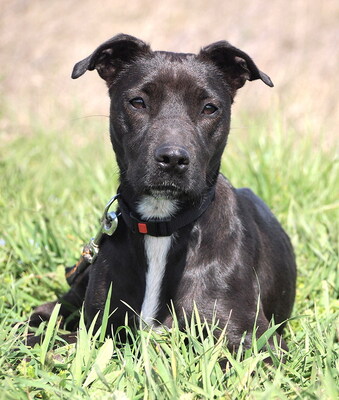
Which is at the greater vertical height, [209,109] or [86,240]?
[209,109]

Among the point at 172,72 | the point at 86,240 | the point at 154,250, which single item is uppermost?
the point at 172,72

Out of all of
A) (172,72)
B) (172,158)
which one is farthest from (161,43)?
(172,158)

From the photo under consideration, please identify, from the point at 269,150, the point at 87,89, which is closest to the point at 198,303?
the point at 269,150

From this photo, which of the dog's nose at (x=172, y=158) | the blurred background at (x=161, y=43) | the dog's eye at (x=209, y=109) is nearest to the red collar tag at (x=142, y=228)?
the dog's nose at (x=172, y=158)

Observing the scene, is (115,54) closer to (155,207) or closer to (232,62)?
(232,62)

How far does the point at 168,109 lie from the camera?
369cm

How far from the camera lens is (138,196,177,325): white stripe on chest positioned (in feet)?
12.4

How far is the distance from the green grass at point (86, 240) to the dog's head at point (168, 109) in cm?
60

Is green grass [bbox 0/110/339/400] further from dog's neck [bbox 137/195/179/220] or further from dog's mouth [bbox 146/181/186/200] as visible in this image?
dog's mouth [bbox 146/181/186/200]

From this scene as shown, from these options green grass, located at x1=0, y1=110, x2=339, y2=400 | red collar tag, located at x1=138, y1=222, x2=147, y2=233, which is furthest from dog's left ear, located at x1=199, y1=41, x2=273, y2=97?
red collar tag, located at x1=138, y1=222, x2=147, y2=233

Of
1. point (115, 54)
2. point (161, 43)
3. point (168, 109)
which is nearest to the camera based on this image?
point (168, 109)

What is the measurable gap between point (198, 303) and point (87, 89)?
28.0 feet

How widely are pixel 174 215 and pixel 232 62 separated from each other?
1.06 m

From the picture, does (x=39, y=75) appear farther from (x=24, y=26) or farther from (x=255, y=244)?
(x=255, y=244)
